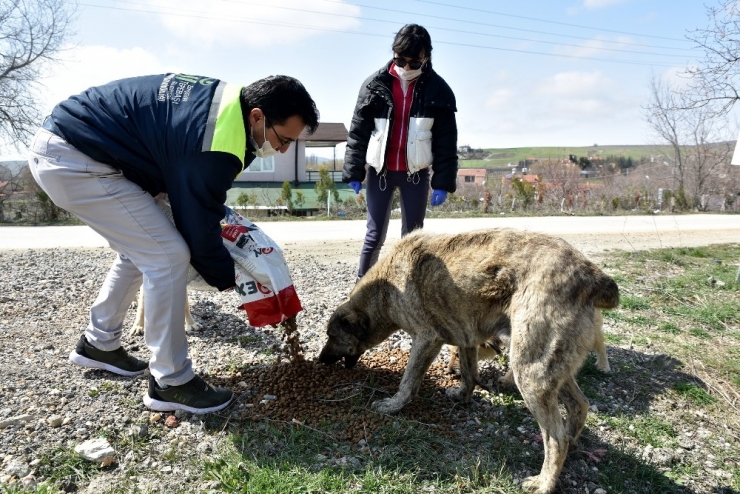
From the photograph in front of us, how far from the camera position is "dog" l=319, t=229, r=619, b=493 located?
324cm

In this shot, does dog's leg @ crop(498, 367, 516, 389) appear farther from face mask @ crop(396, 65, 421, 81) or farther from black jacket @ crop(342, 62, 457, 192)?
face mask @ crop(396, 65, 421, 81)

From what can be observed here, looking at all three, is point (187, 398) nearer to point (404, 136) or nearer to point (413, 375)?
point (413, 375)

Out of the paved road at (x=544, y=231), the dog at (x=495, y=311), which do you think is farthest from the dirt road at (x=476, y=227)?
the dog at (x=495, y=311)

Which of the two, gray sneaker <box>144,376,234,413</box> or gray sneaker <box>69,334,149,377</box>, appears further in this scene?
gray sneaker <box>69,334,149,377</box>

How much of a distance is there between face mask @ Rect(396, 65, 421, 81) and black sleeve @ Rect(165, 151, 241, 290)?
2.35 metres

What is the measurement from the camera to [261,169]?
2842cm

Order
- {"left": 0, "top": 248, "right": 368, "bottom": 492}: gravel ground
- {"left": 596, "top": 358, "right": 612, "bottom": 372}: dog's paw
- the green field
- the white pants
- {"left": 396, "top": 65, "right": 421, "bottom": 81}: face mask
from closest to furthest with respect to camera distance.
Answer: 1. the white pants
2. {"left": 0, "top": 248, "right": 368, "bottom": 492}: gravel ground
3. {"left": 596, "top": 358, "right": 612, "bottom": 372}: dog's paw
4. {"left": 396, "top": 65, "right": 421, "bottom": 81}: face mask
5. the green field

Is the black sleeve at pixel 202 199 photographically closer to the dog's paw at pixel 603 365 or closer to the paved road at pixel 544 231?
the dog's paw at pixel 603 365

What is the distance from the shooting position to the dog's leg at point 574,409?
370 cm

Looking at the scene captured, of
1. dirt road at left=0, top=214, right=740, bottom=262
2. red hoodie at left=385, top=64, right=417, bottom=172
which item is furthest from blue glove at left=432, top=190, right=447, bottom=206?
dirt road at left=0, top=214, right=740, bottom=262

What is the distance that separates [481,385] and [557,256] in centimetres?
168

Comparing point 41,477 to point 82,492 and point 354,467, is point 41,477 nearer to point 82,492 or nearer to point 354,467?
point 82,492

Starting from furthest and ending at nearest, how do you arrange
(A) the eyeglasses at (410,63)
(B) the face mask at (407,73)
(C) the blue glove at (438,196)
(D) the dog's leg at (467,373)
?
(C) the blue glove at (438,196) < (B) the face mask at (407,73) < (A) the eyeglasses at (410,63) < (D) the dog's leg at (467,373)

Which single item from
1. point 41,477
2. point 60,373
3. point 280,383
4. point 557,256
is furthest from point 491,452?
point 60,373
